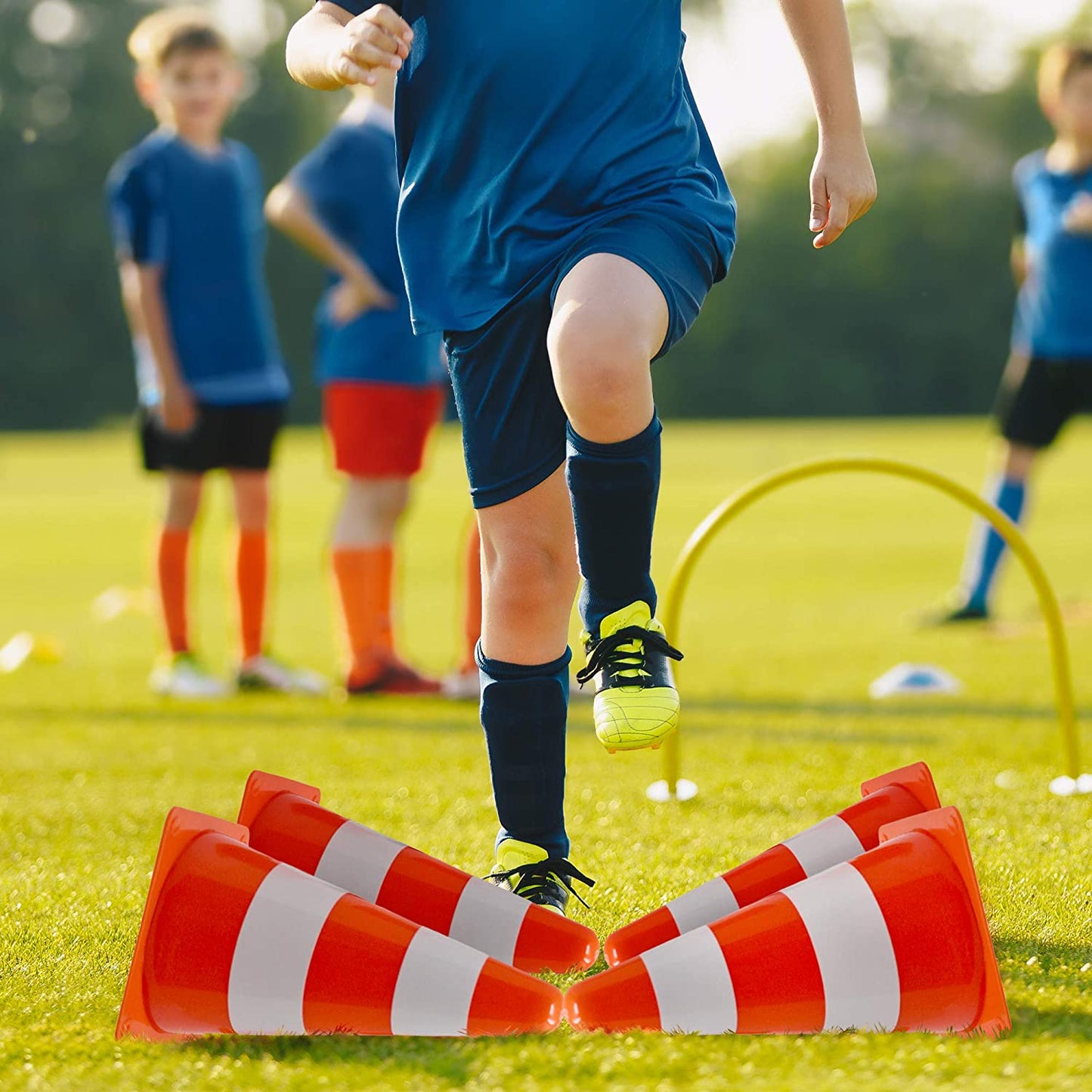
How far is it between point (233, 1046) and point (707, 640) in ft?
18.0

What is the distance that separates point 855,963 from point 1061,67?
20.2ft

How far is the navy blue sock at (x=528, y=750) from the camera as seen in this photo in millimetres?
2709

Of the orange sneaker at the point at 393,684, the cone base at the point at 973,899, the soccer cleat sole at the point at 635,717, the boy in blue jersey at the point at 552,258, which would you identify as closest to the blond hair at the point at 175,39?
the orange sneaker at the point at 393,684

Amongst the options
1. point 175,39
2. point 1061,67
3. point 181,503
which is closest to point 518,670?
point 181,503

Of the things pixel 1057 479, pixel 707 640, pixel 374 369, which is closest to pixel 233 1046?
pixel 374 369

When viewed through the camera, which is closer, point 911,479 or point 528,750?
point 528,750

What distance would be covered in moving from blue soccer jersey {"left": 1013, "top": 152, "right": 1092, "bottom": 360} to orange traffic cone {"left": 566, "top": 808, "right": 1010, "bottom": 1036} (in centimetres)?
568

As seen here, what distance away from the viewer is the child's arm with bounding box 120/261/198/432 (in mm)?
5879

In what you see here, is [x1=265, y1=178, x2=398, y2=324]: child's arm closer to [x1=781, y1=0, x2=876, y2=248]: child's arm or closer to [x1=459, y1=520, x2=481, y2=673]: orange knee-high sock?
[x1=459, y1=520, x2=481, y2=673]: orange knee-high sock

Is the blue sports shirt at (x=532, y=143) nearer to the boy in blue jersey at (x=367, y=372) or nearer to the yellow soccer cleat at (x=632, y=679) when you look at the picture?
the yellow soccer cleat at (x=632, y=679)

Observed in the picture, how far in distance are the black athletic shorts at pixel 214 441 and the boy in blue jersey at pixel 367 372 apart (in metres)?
0.33

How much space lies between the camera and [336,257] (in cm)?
569

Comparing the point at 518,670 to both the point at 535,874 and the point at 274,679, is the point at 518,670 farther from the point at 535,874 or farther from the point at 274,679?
the point at 274,679

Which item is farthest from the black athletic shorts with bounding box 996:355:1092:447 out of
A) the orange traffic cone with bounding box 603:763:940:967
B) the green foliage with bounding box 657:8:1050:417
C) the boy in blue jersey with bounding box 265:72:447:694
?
the green foliage with bounding box 657:8:1050:417
